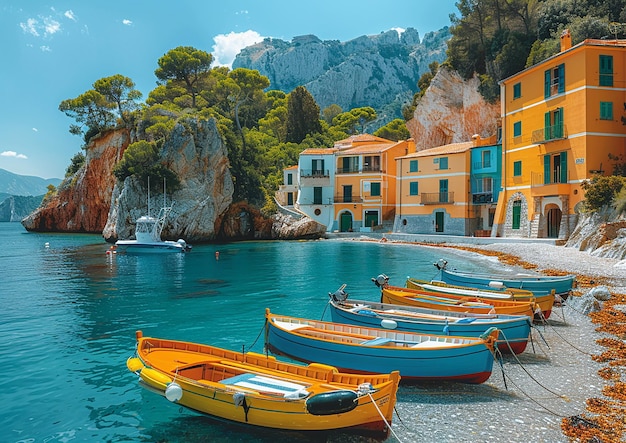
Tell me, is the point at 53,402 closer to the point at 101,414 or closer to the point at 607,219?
the point at 101,414

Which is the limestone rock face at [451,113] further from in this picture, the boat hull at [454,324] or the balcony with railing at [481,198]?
the boat hull at [454,324]

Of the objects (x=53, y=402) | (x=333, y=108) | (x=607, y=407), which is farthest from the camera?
(x=333, y=108)

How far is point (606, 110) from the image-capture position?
99.7 ft

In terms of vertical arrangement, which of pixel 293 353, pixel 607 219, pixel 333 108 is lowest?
pixel 293 353

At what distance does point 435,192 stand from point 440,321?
37.4 metres

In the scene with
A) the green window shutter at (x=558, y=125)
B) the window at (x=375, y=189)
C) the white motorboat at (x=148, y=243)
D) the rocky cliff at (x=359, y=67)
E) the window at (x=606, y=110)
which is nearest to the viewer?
the window at (x=606, y=110)

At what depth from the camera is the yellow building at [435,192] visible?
44.7m

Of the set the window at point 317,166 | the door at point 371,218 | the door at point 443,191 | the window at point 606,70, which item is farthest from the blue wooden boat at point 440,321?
the window at point 317,166

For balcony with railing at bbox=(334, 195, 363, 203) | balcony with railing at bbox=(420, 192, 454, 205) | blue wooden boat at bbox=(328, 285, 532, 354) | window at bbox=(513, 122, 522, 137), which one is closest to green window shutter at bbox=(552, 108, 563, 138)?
window at bbox=(513, 122, 522, 137)

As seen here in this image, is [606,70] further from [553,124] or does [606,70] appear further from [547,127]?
[547,127]

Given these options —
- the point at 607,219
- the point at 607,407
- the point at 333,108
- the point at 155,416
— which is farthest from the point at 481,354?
the point at 333,108

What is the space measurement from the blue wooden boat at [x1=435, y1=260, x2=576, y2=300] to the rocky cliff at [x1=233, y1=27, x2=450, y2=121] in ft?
383

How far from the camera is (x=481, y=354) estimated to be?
862 cm

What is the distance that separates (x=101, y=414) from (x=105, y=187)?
61.8m
